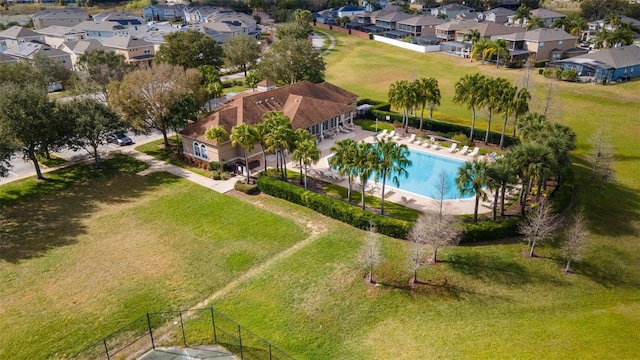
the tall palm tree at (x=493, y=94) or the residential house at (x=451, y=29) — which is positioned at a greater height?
the residential house at (x=451, y=29)

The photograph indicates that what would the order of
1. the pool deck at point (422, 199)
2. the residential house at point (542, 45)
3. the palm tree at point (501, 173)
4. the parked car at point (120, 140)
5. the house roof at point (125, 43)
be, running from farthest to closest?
the residential house at point (542, 45), the house roof at point (125, 43), the parked car at point (120, 140), the pool deck at point (422, 199), the palm tree at point (501, 173)

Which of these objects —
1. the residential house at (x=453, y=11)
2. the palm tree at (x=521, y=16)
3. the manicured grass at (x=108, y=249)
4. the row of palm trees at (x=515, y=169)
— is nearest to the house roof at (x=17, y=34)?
the manicured grass at (x=108, y=249)

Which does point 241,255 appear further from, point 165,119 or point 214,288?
point 165,119

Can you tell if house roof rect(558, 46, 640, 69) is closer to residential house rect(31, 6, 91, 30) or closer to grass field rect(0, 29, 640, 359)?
grass field rect(0, 29, 640, 359)

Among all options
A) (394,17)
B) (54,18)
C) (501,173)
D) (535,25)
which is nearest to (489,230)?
(501,173)

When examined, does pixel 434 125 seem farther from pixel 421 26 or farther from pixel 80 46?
pixel 80 46

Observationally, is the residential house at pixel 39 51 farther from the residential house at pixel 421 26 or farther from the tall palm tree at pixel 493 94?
the residential house at pixel 421 26

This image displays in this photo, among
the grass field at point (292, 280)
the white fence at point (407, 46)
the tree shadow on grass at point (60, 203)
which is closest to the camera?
the grass field at point (292, 280)
